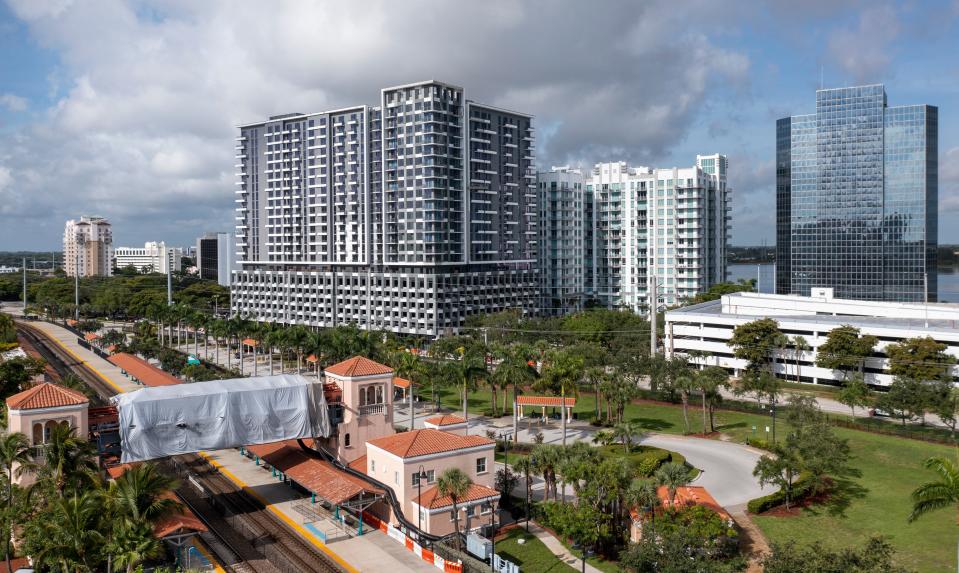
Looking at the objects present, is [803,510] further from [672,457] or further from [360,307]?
[360,307]

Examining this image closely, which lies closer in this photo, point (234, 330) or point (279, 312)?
point (234, 330)

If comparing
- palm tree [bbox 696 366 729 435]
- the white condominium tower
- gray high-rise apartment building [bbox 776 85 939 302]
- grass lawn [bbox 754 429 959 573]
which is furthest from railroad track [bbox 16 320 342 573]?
gray high-rise apartment building [bbox 776 85 939 302]

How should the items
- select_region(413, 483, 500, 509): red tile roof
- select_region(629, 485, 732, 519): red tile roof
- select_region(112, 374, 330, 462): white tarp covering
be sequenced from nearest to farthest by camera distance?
1. select_region(629, 485, 732, 519): red tile roof
2. select_region(413, 483, 500, 509): red tile roof
3. select_region(112, 374, 330, 462): white tarp covering

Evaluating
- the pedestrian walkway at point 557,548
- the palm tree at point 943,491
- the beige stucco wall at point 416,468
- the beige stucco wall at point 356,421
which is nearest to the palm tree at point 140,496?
the beige stucco wall at point 416,468

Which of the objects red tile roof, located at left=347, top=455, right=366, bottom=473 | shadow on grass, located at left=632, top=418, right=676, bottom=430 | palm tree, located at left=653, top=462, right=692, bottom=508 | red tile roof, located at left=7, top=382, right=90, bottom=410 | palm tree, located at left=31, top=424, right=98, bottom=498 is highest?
red tile roof, located at left=7, top=382, right=90, bottom=410

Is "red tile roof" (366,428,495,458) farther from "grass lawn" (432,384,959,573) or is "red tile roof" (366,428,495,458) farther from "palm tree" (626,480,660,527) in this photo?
"grass lawn" (432,384,959,573)

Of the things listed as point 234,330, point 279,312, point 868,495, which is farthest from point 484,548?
point 279,312

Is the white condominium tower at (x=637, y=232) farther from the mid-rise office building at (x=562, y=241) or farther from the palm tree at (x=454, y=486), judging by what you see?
the palm tree at (x=454, y=486)
